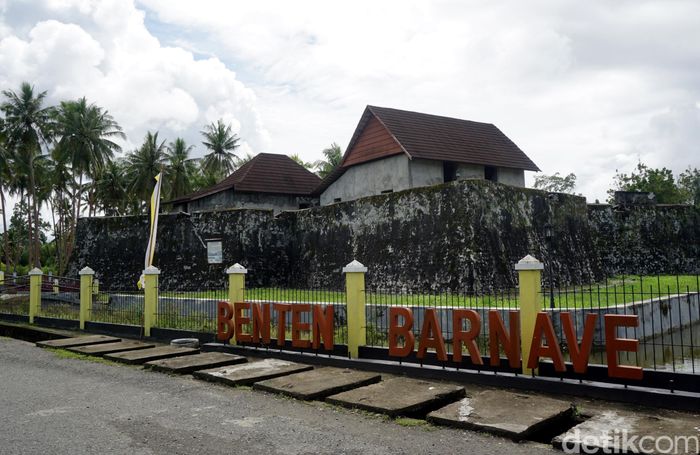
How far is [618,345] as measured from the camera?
21.3 ft

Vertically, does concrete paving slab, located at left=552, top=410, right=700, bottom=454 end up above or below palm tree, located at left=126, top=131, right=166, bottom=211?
below

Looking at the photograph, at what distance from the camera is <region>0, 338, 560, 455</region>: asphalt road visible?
513 centimetres

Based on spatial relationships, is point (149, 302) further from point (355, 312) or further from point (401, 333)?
point (401, 333)

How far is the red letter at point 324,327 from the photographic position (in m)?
9.10

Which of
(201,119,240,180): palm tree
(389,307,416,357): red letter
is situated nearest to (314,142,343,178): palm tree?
(201,119,240,180): palm tree

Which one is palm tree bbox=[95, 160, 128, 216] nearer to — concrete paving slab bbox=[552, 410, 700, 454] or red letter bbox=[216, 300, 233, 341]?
red letter bbox=[216, 300, 233, 341]

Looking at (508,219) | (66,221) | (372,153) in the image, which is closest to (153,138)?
(66,221)

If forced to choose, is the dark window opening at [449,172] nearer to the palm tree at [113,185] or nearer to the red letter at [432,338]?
the red letter at [432,338]

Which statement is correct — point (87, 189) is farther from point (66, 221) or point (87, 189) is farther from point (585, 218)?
point (585, 218)

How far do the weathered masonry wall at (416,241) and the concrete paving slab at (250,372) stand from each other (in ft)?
26.3

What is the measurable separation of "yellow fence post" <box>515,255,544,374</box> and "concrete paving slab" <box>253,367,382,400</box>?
6.64 ft

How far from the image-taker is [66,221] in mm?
48531

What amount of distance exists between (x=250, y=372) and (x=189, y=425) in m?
2.49

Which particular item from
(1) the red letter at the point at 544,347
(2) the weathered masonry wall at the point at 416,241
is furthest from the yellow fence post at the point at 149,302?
(1) the red letter at the point at 544,347
